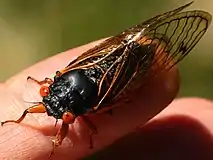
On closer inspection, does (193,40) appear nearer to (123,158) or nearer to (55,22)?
(123,158)

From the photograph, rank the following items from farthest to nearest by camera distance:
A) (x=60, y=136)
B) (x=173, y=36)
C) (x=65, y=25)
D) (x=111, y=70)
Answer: (x=65, y=25) → (x=173, y=36) → (x=111, y=70) → (x=60, y=136)

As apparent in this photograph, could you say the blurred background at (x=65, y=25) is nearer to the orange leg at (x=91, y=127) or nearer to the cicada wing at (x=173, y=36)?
the cicada wing at (x=173, y=36)

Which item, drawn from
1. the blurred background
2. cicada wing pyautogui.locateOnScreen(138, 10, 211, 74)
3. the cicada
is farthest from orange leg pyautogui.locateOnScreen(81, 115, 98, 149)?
the blurred background

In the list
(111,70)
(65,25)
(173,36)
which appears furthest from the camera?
(65,25)

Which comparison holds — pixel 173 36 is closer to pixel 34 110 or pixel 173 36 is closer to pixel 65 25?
pixel 34 110

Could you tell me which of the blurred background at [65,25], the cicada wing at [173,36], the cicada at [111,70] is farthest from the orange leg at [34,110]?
the blurred background at [65,25]

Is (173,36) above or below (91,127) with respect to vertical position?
above

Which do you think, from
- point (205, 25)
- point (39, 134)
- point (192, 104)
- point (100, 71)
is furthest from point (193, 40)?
point (39, 134)

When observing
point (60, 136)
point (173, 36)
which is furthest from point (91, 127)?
point (173, 36)
